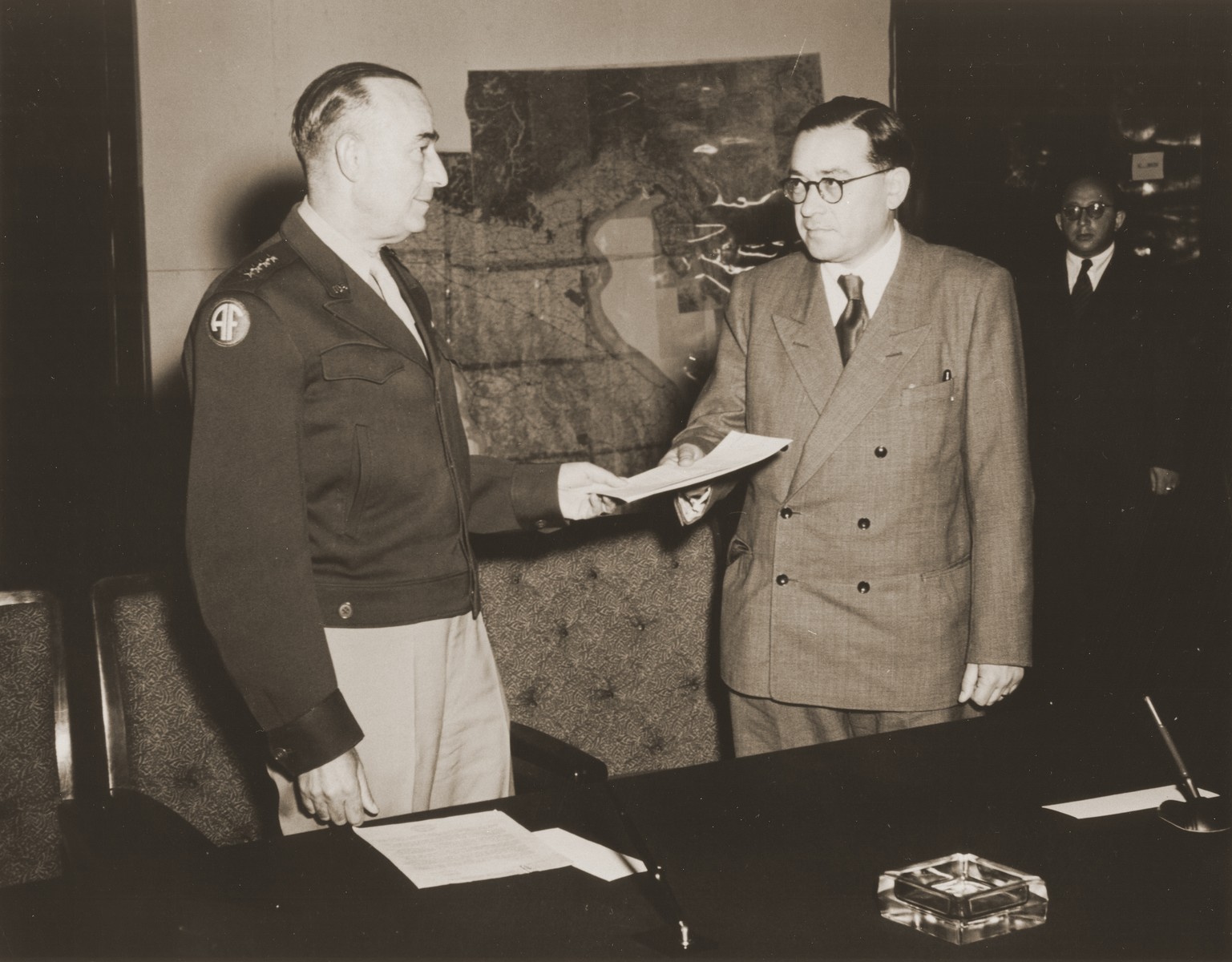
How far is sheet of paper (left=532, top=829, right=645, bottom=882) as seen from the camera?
1.56 metres

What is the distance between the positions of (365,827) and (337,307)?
2.82 ft

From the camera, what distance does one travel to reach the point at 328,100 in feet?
6.80

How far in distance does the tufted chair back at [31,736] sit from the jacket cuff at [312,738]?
0.79 meters

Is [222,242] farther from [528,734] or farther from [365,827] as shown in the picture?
[365,827]

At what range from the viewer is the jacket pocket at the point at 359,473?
2.04 metres

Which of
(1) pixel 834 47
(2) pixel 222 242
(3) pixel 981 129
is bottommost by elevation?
(2) pixel 222 242

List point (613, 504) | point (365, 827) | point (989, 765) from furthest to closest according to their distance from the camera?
point (613, 504) → point (989, 765) → point (365, 827)

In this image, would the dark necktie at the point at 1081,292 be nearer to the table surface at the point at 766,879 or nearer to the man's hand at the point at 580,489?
the man's hand at the point at 580,489

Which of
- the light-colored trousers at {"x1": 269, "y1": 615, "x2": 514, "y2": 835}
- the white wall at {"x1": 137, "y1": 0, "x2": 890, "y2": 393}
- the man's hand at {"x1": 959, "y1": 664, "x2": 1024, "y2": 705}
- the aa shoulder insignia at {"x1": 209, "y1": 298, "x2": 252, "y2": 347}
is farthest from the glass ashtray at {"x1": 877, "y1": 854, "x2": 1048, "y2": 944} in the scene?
the white wall at {"x1": 137, "y1": 0, "x2": 890, "y2": 393}

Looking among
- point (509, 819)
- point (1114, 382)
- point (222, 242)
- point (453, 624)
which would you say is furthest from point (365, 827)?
point (1114, 382)

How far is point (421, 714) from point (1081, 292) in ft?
11.6

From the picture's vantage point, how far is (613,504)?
260 cm

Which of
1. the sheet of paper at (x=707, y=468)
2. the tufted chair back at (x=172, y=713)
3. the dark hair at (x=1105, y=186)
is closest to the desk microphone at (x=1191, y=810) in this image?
the sheet of paper at (x=707, y=468)

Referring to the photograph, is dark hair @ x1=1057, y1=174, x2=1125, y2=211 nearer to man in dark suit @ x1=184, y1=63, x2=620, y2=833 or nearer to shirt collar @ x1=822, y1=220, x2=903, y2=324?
shirt collar @ x1=822, y1=220, x2=903, y2=324
